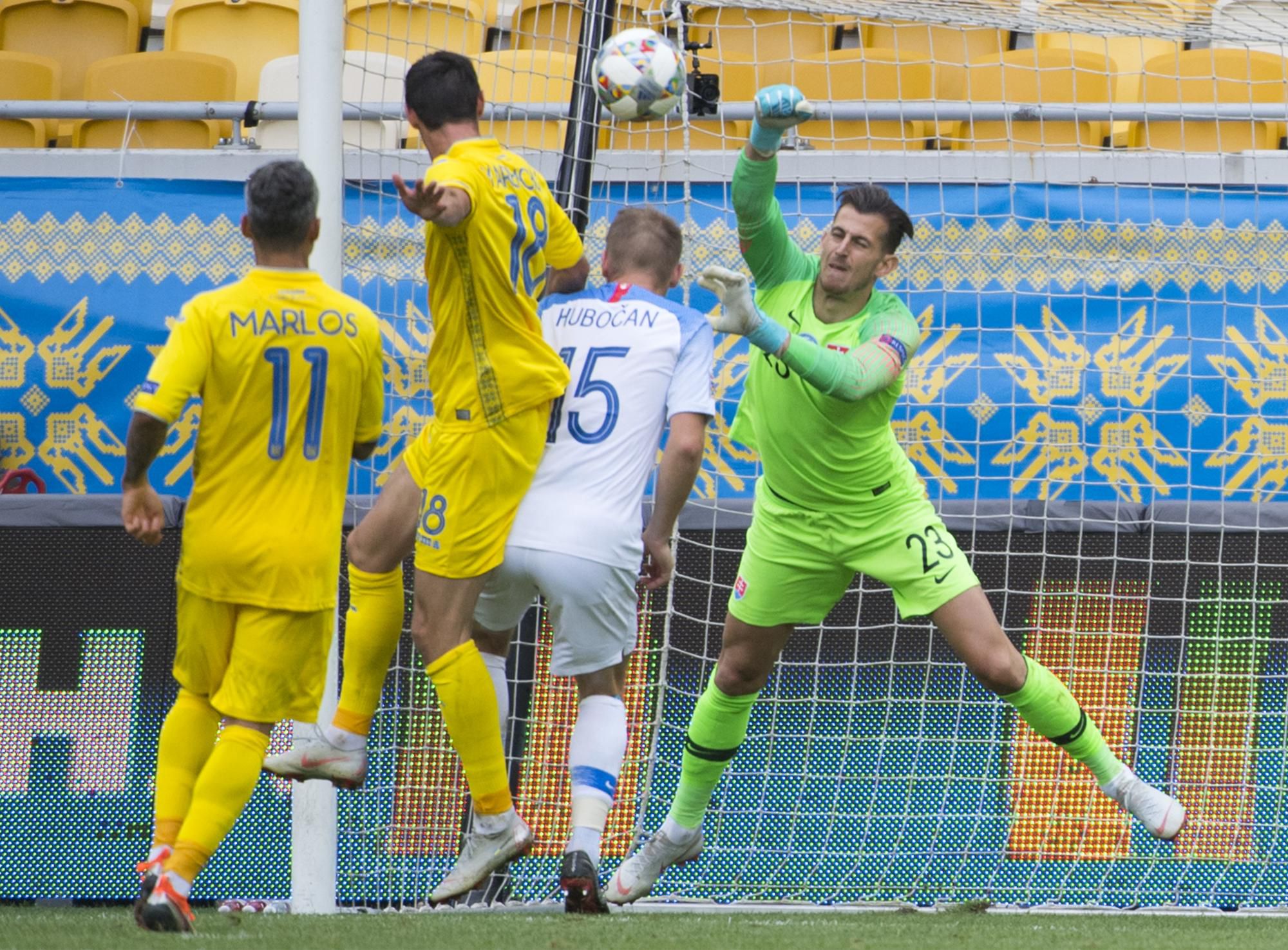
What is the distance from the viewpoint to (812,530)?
4.78 metres

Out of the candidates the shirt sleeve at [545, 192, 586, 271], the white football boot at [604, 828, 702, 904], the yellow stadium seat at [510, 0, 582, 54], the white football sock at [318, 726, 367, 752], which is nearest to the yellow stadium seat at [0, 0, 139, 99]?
the yellow stadium seat at [510, 0, 582, 54]

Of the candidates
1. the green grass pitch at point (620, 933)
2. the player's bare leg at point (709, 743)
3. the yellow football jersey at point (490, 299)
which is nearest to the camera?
the green grass pitch at point (620, 933)

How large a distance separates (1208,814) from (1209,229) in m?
2.18

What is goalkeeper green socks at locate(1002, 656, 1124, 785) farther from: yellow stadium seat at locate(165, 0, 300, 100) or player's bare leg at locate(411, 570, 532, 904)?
yellow stadium seat at locate(165, 0, 300, 100)

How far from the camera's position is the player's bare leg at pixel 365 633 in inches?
167

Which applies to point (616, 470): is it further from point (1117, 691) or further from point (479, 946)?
point (1117, 691)

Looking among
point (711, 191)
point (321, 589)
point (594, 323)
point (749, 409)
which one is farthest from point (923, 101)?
point (321, 589)

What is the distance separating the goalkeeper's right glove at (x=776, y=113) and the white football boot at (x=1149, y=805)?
78.8 inches

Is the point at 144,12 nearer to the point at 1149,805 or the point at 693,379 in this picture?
the point at 693,379

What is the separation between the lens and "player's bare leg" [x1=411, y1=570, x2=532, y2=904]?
13.5ft

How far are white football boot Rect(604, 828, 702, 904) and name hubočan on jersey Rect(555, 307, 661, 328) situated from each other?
1506 mm

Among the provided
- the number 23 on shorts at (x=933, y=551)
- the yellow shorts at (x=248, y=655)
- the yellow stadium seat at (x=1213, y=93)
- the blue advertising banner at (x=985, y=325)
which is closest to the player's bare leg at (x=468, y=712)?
the yellow shorts at (x=248, y=655)

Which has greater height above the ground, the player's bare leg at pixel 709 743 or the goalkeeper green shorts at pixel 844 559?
the goalkeeper green shorts at pixel 844 559

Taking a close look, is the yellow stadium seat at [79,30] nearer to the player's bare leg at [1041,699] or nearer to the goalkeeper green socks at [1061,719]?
the player's bare leg at [1041,699]
